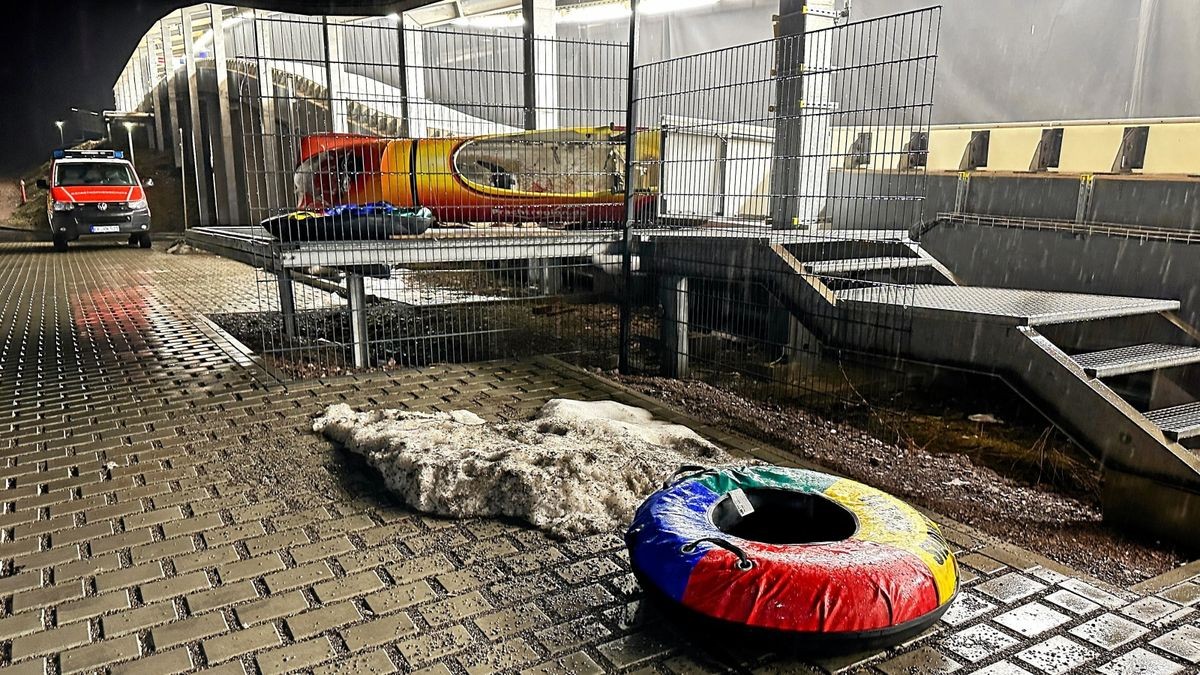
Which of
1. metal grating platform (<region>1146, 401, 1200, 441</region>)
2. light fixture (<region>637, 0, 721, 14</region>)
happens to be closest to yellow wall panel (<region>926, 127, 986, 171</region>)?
metal grating platform (<region>1146, 401, 1200, 441</region>)

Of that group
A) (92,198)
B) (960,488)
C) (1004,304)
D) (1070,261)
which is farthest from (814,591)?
(92,198)

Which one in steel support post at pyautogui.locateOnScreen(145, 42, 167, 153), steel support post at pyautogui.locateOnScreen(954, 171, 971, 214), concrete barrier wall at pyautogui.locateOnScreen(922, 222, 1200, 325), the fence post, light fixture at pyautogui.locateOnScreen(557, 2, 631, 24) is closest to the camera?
concrete barrier wall at pyautogui.locateOnScreen(922, 222, 1200, 325)

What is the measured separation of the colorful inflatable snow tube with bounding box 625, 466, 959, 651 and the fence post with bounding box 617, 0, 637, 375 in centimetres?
343

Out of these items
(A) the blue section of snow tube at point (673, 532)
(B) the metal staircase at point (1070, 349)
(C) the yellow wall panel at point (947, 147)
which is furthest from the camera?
(C) the yellow wall panel at point (947, 147)

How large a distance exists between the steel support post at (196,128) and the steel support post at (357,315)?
1489 centimetres

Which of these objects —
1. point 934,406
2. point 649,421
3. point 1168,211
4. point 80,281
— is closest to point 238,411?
point 649,421

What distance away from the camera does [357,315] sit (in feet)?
18.5

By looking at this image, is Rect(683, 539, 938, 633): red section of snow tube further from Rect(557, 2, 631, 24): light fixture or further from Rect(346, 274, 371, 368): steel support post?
Rect(557, 2, 631, 24): light fixture

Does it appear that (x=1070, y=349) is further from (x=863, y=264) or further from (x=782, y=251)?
(x=782, y=251)

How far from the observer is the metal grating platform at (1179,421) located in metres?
3.20

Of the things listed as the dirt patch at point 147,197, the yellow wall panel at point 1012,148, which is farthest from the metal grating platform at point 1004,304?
the dirt patch at point 147,197

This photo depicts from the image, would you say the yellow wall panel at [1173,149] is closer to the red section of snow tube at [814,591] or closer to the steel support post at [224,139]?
the red section of snow tube at [814,591]

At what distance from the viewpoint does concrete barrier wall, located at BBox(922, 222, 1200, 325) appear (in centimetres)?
531

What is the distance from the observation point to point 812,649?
2006mm
